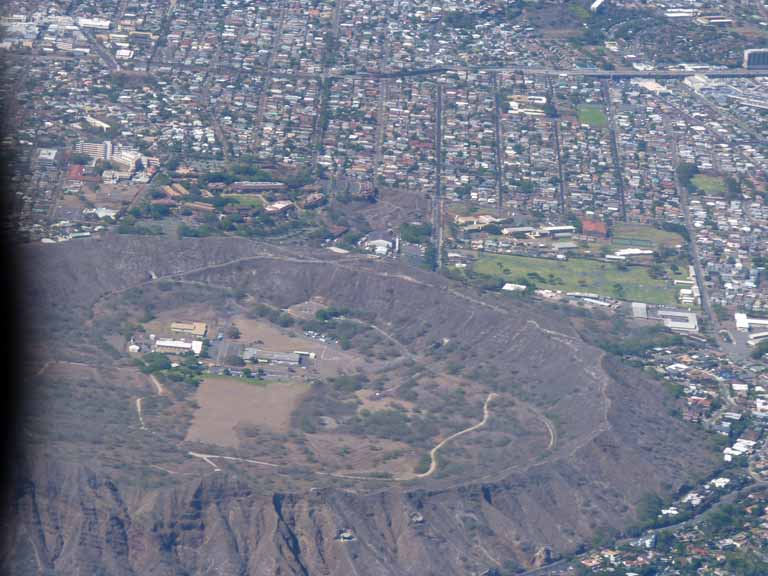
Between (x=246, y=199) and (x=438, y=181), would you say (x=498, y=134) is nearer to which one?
(x=438, y=181)

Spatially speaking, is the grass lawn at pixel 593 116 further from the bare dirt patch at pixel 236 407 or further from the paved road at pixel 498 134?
the bare dirt patch at pixel 236 407

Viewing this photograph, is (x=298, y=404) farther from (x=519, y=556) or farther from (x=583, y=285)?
(x=583, y=285)

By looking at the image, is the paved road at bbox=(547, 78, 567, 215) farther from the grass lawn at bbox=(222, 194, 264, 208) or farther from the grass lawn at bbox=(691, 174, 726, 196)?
the grass lawn at bbox=(222, 194, 264, 208)

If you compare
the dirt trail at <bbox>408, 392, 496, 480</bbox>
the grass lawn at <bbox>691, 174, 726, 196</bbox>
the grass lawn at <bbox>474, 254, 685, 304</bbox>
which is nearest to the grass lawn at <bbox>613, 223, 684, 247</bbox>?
the grass lawn at <bbox>474, 254, 685, 304</bbox>

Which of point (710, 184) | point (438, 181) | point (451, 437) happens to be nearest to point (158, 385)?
point (451, 437)

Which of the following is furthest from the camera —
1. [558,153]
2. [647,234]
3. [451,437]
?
[558,153]

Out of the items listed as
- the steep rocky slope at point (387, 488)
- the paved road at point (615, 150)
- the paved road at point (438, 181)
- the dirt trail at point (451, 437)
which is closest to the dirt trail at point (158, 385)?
the steep rocky slope at point (387, 488)

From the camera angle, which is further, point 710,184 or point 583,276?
point 710,184

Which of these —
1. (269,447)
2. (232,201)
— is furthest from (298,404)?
(232,201)
